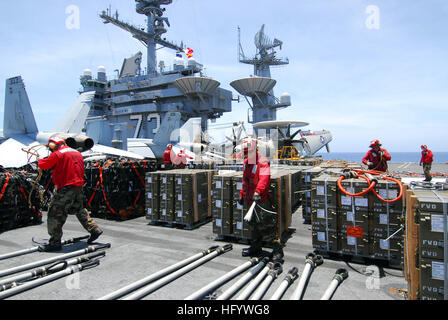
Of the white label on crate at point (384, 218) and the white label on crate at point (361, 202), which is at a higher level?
the white label on crate at point (361, 202)

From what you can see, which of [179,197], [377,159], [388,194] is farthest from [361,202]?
[179,197]

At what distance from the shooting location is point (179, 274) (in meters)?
4.10

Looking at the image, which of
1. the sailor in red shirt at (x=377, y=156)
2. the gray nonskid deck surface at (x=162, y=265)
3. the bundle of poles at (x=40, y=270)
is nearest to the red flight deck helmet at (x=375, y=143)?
the sailor in red shirt at (x=377, y=156)

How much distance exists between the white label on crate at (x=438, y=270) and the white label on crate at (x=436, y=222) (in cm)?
39

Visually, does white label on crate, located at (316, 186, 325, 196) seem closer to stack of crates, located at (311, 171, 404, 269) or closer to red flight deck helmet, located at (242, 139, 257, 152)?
stack of crates, located at (311, 171, 404, 269)

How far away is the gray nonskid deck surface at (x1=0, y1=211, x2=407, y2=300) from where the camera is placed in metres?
3.67

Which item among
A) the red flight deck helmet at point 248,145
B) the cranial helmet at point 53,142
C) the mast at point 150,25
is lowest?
the red flight deck helmet at point 248,145

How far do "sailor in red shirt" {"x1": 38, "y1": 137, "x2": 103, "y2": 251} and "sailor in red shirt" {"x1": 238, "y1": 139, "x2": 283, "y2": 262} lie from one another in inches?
148

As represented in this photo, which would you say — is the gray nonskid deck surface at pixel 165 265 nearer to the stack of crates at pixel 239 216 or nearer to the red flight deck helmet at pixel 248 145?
the stack of crates at pixel 239 216

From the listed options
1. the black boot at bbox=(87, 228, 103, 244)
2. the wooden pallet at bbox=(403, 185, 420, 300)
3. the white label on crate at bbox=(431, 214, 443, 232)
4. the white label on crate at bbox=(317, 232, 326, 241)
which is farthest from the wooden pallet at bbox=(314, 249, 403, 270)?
the black boot at bbox=(87, 228, 103, 244)

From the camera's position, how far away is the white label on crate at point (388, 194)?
456cm

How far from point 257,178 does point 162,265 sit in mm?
2492
